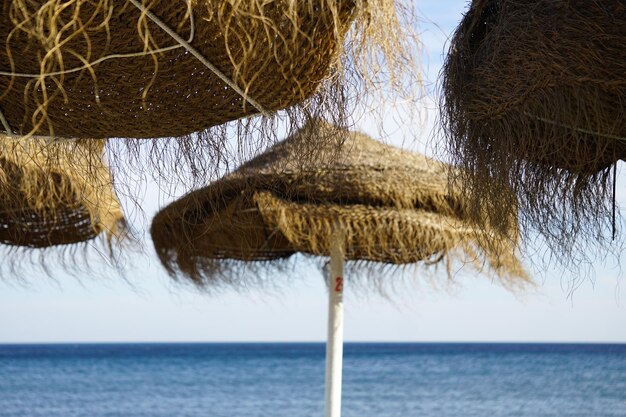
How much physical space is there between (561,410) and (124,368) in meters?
18.0

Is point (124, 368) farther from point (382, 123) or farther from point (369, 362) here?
point (382, 123)

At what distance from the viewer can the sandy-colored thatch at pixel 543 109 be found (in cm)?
189

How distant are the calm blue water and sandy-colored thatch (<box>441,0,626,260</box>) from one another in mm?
12653

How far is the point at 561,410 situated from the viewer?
1518 centimetres

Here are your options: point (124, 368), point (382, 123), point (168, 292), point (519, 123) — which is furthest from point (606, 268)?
point (124, 368)

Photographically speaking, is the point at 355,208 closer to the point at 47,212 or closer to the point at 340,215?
the point at 340,215

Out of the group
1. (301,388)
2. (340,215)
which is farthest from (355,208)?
(301,388)

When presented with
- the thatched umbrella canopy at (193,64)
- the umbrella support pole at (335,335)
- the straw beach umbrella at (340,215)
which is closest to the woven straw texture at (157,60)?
the thatched umbrella canopy at (193,64)

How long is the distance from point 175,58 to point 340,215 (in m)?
2.93

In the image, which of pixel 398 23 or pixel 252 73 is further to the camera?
pixel 398 23

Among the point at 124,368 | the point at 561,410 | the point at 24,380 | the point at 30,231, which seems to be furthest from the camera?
the point at 124,368

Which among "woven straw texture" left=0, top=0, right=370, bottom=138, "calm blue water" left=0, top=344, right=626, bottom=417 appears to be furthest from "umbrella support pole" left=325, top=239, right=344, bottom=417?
"calm blue water" left=0, top=344, right=626, bottom=417

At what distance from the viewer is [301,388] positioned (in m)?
21.2

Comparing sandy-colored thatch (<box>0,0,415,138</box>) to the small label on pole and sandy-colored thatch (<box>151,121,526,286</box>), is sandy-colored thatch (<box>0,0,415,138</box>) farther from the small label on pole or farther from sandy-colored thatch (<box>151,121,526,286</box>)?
the small label on pole
